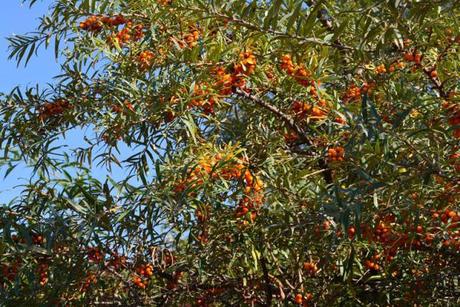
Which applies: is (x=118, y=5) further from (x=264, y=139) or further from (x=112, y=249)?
Result: (x=112, y=249)

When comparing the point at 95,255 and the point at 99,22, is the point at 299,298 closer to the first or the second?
the point at 95,255

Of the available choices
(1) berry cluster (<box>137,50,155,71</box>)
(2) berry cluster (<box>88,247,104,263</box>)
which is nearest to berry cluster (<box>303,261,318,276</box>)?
(2) berry cluster (<box>88,247,104,263</box>)

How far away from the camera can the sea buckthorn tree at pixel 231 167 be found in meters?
2.54

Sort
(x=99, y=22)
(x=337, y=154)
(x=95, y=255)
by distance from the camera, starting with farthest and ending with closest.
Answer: (x=99, y=22) < (x=95, y=255) < (x=337, y=154)

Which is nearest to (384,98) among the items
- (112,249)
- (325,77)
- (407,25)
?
(325,77)

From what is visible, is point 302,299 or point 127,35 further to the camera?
point 127,35

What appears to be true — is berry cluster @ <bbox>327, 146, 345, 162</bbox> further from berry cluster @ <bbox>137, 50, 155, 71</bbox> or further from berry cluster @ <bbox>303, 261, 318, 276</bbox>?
berry cluster @ <bbox>137, 50, 155, 71</bbox>

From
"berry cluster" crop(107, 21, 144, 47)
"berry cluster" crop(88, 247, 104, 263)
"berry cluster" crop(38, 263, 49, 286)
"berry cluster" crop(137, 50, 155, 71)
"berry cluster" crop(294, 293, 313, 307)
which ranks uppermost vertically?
"berry cluster" crop(107, 21, 144, 47)

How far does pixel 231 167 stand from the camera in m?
2.72

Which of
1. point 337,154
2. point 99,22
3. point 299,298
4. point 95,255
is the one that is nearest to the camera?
point 337,154

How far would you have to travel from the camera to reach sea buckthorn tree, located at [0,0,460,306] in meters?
2.54

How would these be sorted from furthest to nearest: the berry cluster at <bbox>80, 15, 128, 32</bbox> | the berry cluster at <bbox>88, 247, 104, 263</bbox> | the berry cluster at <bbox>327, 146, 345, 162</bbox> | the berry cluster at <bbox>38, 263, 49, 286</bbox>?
the berry cluster at <bbox>80, 15, 128, 32</bbox> → the berry cluster at <bbox>38, 263, 49, 286</bbox> → the berry cluster at <bbox>88, 247, 104, 263</bbox> → the berry cluster at <bbox>327, 146, 345, 162</bbox>

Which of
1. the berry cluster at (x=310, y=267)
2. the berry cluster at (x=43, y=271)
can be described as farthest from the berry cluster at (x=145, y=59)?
the berry cluster at (x=310, y=267)

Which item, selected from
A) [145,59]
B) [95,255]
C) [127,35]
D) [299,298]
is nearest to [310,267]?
[299,298]
